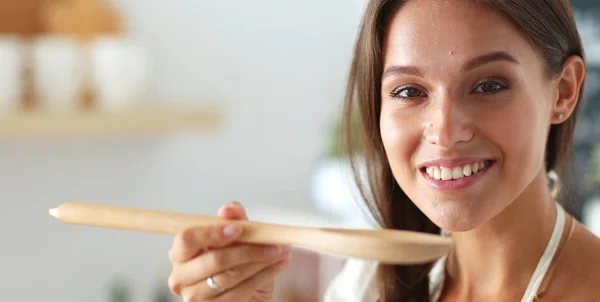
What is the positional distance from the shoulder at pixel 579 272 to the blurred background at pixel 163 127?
4.30ft

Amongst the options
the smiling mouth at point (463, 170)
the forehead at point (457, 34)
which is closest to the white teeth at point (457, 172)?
the smiling mouth at point (463, 170)

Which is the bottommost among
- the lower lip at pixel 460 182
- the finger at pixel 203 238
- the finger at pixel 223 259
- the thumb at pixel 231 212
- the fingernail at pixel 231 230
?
the finger at pixel 223 259

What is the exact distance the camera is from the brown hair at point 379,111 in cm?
104

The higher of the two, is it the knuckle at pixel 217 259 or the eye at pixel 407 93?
the eye at pixel 407 93

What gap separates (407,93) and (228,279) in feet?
0.98

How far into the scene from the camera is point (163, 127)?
261cm

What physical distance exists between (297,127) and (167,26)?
21.1 inches

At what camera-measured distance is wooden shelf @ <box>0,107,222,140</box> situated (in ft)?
7.80

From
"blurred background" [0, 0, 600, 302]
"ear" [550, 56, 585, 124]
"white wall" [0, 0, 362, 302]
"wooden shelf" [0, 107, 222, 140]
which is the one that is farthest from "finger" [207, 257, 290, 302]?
"white wall" [0, 0, 362, 302]

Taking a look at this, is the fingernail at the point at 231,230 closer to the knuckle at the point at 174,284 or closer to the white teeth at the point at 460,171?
the knuckle at the point at 174,284

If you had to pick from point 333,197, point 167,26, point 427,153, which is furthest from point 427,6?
point 167,26

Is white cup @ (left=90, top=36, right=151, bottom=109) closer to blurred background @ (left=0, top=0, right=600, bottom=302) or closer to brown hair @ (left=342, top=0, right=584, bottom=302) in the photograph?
blurred background @ (left=0, top=0, right=600, bottom=302)

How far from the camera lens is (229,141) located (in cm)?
291

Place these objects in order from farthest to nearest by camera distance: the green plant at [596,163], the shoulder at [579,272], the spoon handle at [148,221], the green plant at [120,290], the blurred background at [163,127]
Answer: the green plant at [120,290] < the green plant at [596,163] < the blurred background at [163,127] < the shoulder at [579,272] < the spoon handle at [148,221]
